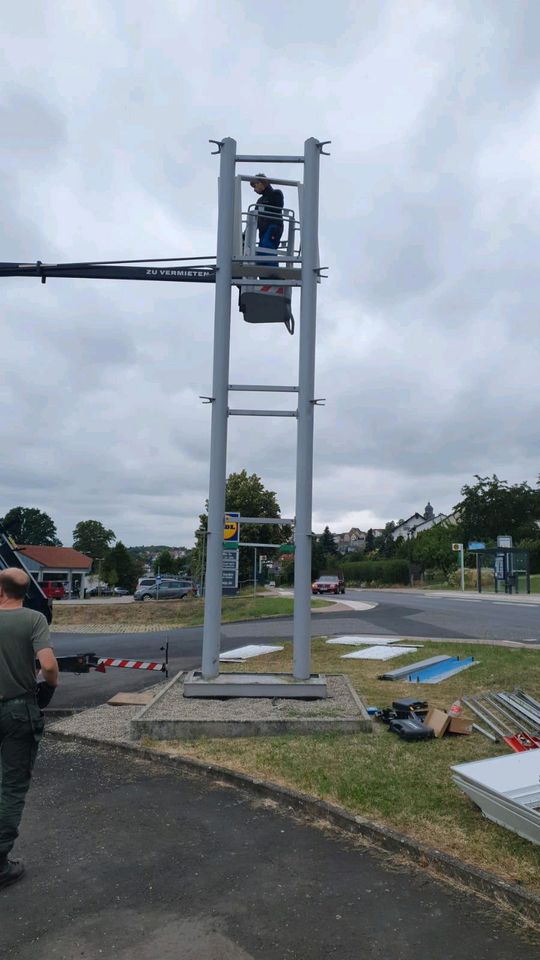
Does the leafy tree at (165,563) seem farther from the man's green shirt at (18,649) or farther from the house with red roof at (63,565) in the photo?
the man's green shirt at (18,649)

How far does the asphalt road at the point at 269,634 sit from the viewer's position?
37.6 ft

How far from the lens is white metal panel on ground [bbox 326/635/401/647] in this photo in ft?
51.6

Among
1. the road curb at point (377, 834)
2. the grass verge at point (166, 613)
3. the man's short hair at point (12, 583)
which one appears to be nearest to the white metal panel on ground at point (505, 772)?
the road curb at point (377, 834)

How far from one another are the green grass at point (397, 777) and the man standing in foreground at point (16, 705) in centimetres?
213

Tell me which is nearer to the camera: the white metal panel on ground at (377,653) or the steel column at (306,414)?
the steel column at (306,414)

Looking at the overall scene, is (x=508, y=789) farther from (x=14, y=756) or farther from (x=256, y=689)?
(x=256, y=689)

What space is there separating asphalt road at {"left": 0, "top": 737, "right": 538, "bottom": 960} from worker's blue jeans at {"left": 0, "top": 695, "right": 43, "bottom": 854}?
375 mm

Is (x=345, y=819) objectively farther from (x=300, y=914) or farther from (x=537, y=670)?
(x=537, y=670)

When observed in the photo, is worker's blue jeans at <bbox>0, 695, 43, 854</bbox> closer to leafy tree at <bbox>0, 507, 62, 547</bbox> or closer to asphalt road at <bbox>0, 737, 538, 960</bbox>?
asphalt road at <bbox>0, 737, 538, 960</bbox>

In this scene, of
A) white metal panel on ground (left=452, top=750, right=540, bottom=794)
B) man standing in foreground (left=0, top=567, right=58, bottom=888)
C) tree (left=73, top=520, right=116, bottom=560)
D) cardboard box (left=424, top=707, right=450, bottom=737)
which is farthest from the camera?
tree (left=73, top=520, right=116, bottom=560)

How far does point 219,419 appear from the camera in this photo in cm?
867

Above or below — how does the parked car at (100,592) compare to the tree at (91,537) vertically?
below

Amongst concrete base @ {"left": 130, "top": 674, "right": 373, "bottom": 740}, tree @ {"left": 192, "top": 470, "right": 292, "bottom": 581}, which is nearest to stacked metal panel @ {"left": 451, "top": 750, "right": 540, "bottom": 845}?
concrete base @ {"left": 130, "top": 674, "right": 373, "bottom": 740}

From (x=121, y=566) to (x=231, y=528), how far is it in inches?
2709
